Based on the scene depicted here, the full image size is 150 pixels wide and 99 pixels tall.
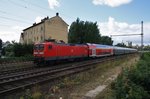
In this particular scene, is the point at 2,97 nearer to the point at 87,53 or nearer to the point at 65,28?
the point at 87,53

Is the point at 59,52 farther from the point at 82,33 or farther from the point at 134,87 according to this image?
the point at 82,33

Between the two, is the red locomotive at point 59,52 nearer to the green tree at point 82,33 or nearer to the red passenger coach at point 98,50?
the red passenger coach at point 98,50

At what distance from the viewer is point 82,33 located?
7994 cm

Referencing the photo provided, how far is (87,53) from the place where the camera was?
132 ft

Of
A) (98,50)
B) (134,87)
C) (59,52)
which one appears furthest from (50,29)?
(134,87)

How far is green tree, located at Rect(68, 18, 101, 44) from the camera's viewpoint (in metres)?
78.6

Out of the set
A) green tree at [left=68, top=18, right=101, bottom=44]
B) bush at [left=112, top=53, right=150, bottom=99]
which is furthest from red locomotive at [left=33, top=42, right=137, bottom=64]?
green tree at [left=68, top=18, right=101, bottom=44]

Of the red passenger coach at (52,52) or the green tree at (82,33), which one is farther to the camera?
the green tree at (82,33)

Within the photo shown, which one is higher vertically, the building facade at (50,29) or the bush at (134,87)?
the building facade at (50,29)

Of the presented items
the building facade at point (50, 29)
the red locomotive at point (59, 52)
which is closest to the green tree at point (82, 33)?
the building facade at point (50, 29)

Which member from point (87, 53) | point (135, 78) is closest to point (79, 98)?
point (135, 78)

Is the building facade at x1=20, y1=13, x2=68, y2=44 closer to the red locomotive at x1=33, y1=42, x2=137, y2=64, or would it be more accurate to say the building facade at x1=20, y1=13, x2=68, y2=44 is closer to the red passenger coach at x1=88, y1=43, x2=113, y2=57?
the red passenger coach at x1=88, y1=43, x2=113, y2=57

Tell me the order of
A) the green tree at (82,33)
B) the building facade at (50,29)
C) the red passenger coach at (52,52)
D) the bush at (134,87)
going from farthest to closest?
the green tree at (82,33) → the building facade at (50,29) → the red passenger coach at (52,52) → the bush at (134,87)

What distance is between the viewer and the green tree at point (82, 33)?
78550mm
